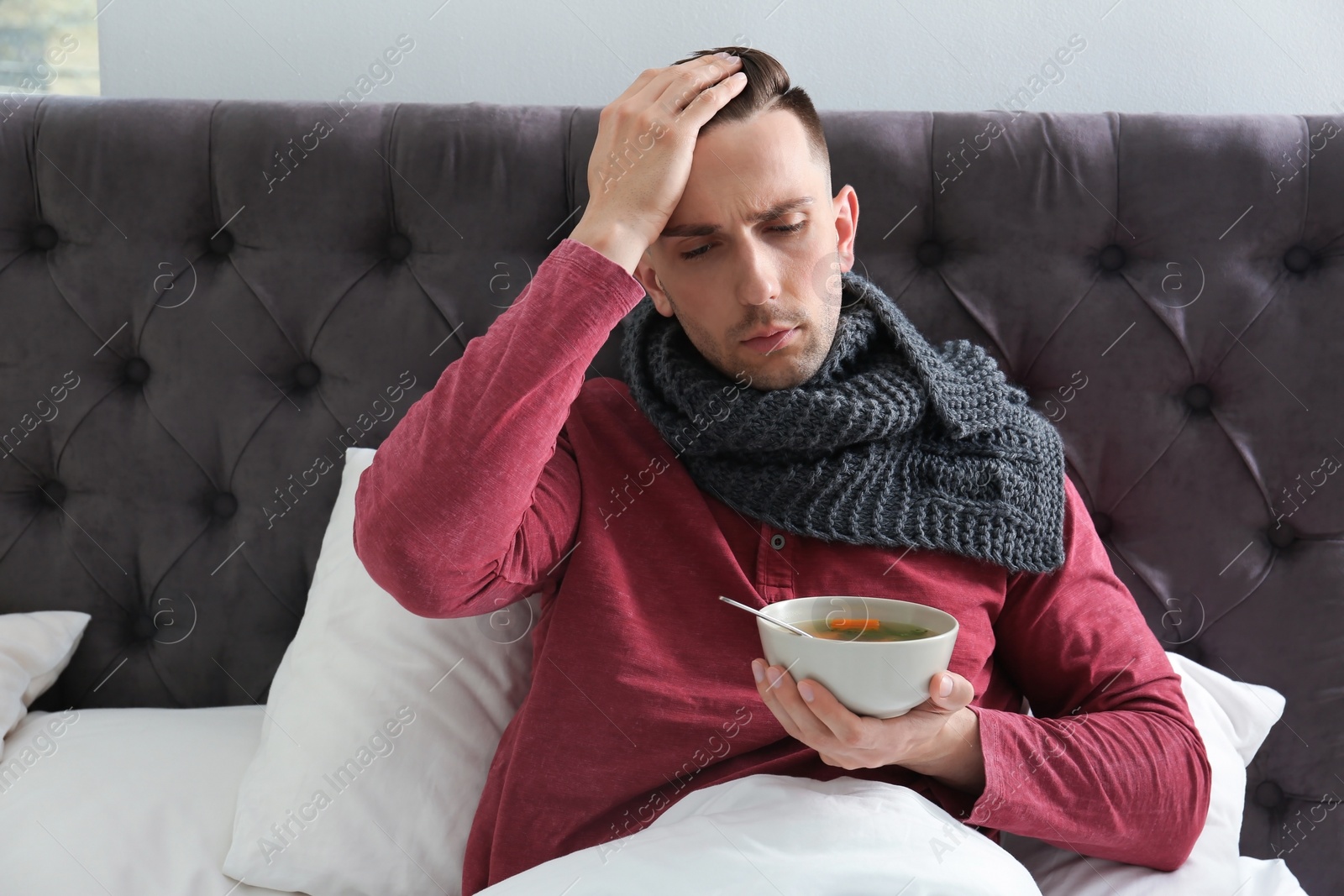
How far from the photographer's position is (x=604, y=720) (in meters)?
0.88

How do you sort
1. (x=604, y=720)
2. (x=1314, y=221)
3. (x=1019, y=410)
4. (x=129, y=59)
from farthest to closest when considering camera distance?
1. (x=129, y=59)
2. (x=1314, y=221)
3. (x=1019, y=410)
4. (x=604, y=720)

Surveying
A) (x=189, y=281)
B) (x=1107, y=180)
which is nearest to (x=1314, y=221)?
(x=1107, y=180)

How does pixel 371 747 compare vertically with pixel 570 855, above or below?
below

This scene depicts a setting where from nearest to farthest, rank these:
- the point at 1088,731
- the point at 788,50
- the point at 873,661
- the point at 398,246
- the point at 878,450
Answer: the point at 873,661 → the point at 1088,731 → the point at 878,450 → the point at 398,246 → the point at 788,50

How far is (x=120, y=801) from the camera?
99 cm

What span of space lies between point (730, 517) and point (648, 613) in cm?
14

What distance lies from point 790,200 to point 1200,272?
56cm

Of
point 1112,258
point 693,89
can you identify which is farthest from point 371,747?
point 1112,258

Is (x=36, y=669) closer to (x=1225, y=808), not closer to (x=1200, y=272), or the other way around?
(x=1225, y=808)

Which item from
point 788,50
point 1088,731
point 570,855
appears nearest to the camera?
point 570,855

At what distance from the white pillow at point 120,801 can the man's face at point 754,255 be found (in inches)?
28.6

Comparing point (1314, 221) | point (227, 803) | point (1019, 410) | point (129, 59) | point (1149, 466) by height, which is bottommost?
point (227, 803)

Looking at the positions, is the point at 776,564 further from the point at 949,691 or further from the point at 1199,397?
the point at 1199,397

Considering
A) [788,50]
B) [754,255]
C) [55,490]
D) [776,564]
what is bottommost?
[55,490]
